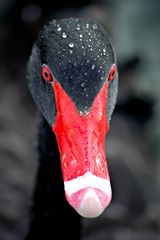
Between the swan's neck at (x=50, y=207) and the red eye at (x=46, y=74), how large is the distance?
0.39m

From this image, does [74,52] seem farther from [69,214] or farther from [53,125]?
[69,214]

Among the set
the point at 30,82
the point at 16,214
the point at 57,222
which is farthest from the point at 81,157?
the point at 16,214

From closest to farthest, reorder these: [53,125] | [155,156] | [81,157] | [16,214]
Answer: [81,157], [53,125], [16,214], [155,156]

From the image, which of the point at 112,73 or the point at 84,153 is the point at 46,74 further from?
the point at 84,153

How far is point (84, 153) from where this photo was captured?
1.95 metres

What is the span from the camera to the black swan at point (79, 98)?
1.89 metres

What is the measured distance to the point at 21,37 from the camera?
136 inches

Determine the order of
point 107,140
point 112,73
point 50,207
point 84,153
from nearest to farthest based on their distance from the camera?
point 84,153 < point 112,73 < point 50,207 < point 107,140

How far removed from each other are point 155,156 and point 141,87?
15.5 inches

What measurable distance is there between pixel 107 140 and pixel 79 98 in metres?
1.34

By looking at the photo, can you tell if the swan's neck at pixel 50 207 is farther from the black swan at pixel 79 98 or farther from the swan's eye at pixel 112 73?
the swan's eye at pixel 112 73

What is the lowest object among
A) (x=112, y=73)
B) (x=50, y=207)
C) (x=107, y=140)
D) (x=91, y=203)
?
(x=107, y=140)

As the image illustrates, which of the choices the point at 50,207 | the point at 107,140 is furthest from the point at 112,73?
the point at 107,140

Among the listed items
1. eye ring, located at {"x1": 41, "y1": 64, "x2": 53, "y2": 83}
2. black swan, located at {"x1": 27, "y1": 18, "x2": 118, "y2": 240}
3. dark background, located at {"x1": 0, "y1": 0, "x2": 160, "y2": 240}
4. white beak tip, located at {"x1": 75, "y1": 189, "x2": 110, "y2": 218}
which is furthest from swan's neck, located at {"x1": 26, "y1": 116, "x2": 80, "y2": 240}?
white beak tip, located at {"x1": 75, "y1": 189, "x2": 110, "y2": 218}
